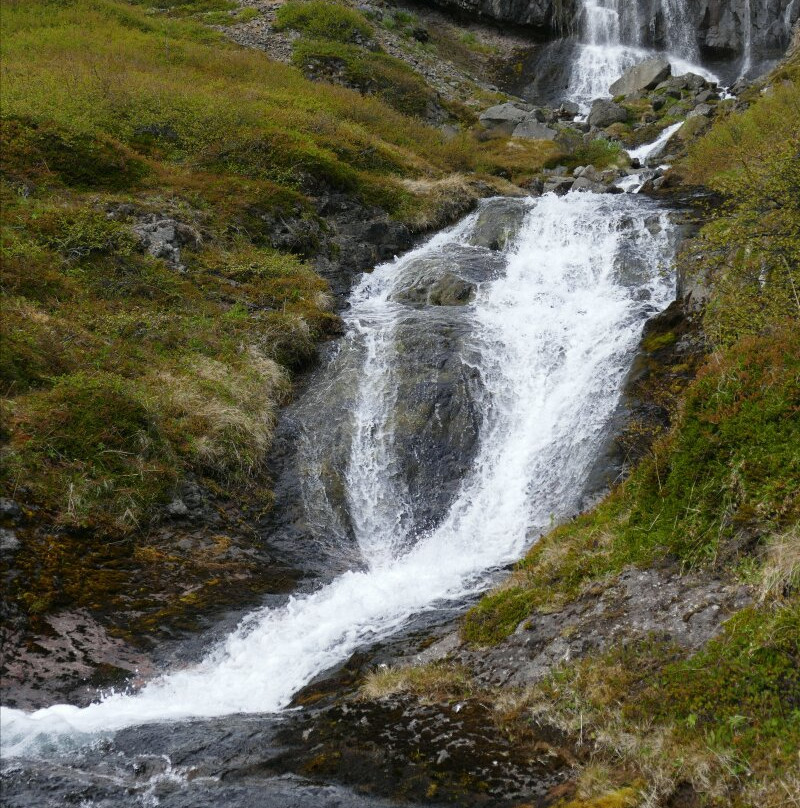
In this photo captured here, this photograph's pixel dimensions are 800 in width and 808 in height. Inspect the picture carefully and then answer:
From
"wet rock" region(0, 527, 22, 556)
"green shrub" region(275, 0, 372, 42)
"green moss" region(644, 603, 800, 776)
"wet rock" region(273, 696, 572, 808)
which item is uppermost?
"green shrub" region(275, 0, 372, 42)

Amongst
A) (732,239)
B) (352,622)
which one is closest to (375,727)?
(352,622)

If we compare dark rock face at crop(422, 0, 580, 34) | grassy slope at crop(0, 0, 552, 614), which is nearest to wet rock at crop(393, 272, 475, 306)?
grassy slope at crop(0, 0, 552, 614)

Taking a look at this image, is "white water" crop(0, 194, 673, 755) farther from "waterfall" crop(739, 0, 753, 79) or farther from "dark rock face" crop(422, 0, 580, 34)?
"dark rock face" crop(422, 0, 580, 34)

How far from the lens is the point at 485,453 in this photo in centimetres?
1373

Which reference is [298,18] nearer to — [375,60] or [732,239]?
[375,60]

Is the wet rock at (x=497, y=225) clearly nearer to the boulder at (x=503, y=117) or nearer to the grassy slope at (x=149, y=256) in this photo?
the grassy slope at (x=149, y=256)

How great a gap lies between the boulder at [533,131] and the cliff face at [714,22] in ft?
64.1

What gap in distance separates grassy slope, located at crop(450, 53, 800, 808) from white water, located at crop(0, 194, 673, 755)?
6.60 ft

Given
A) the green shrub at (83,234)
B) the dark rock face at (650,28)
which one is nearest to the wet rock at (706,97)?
the dark rock face at (650,28)

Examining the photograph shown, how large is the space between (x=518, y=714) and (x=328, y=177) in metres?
22.0

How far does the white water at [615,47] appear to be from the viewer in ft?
152

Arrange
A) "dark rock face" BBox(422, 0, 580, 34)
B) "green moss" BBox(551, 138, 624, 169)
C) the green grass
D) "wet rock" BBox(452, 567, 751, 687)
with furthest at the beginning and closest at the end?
"dark rock face" BBox(422, 0, 580, 34) < "green moss" BBox(551, 138, 624, 169) < the green grass < "wet rock" BBox(452, 567, 751, 687)

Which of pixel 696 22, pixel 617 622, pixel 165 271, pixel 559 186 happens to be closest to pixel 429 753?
pixel 617 622

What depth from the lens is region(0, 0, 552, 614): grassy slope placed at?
1016cm
